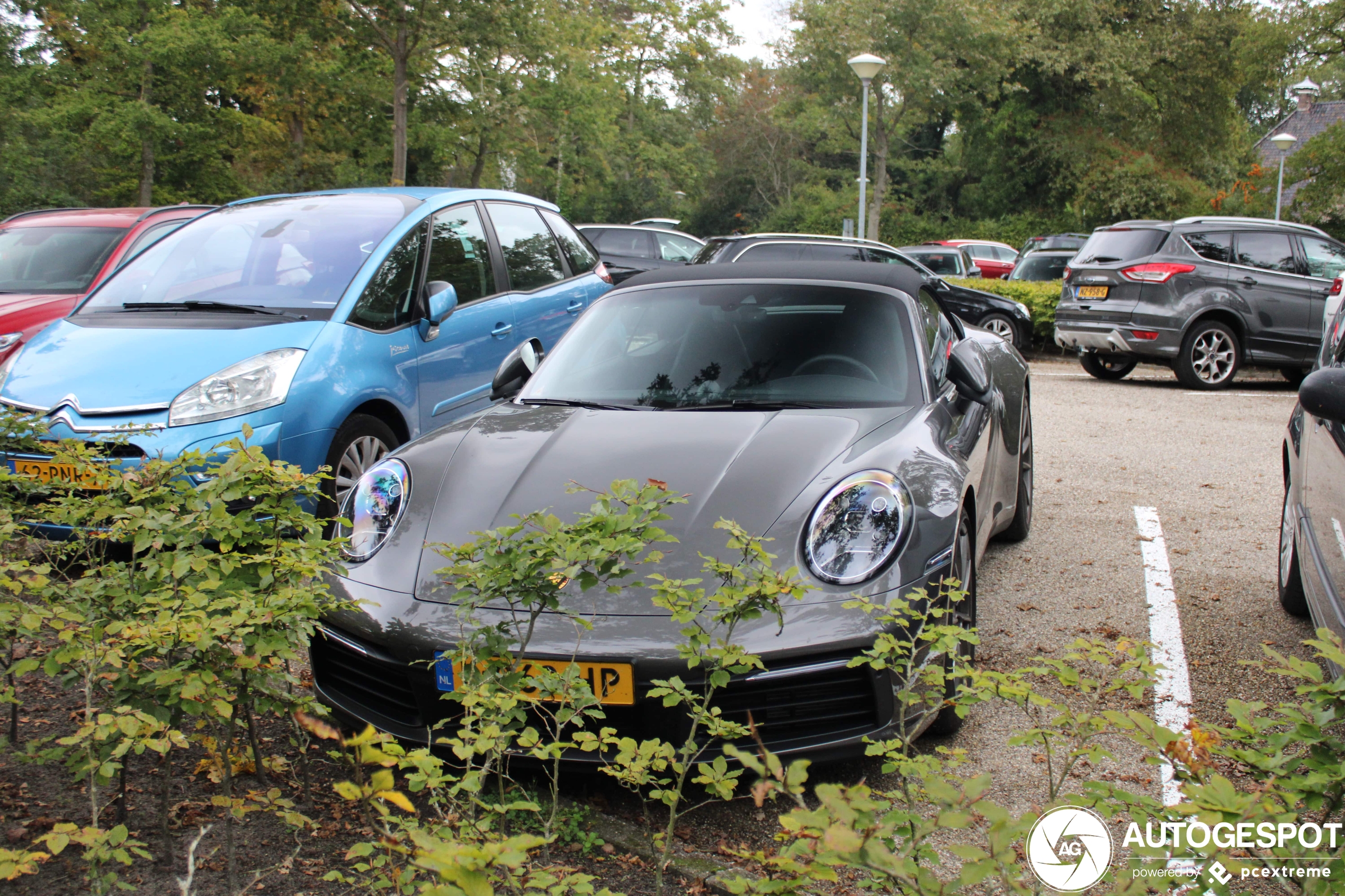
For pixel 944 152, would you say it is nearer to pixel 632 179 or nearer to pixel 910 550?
pixel 632 179

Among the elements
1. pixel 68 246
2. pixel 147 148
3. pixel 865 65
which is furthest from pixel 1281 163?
pixel 68 246

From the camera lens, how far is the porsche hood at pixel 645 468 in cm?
300

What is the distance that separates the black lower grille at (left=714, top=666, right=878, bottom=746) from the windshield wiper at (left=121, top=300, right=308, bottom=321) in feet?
10.9

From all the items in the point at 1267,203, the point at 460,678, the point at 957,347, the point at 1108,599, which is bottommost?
the point at 1108,599

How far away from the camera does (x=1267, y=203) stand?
3114 cm

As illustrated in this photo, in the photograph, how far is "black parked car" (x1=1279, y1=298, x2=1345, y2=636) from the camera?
2889mm

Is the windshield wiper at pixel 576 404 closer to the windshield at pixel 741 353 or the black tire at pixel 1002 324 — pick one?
the windshield at pixel 741 353

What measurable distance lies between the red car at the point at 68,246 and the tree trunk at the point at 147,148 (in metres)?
12.2

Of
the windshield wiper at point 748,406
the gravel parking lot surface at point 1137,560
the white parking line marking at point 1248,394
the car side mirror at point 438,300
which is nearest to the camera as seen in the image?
the gravel parking lot surface at point 1137,560

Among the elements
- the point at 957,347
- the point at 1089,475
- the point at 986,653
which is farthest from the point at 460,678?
the point at 1089,475

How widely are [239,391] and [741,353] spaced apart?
7.38 feet

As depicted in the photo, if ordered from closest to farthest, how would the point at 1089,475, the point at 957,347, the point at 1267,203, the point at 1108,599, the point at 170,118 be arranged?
1. the point at 957,347
2. the point at 1108,599
3. the point at 1089,475
4. the point at 170,118
5. the point at 1267,203

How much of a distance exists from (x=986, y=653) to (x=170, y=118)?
67.5 ft

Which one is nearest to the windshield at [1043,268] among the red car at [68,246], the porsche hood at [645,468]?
the red car at [68,246]
